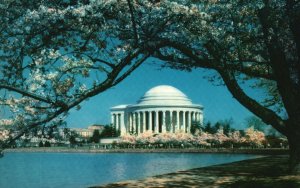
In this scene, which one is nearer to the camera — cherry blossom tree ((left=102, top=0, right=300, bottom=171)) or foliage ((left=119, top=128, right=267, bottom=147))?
cherry blossom tree ((left=102, top=0, right=300, bottom=171))

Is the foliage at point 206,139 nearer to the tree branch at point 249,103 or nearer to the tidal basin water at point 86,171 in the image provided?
the tidal basin water at point 86,171

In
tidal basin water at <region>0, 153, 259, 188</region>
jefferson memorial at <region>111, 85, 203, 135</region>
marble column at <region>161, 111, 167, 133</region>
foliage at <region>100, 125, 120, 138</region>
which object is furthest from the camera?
jefferson memorial at <region>111, 85, 203, 135</region>

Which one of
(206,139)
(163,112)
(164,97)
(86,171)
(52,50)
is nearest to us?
(52,50)

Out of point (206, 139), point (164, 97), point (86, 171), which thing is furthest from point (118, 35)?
point (164, 97)

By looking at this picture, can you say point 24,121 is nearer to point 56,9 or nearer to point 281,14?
point 56,9

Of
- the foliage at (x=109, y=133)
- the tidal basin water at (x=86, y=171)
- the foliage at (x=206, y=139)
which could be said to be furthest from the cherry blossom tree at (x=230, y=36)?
the foliage at (x=109, y=133)

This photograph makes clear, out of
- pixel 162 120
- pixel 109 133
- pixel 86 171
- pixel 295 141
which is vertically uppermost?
pixel 162 120

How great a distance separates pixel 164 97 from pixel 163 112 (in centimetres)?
502

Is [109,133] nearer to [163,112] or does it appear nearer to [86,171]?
[163,112]

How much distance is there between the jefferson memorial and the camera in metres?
164

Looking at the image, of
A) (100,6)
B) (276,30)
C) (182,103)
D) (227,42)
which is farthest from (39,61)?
(182,103)

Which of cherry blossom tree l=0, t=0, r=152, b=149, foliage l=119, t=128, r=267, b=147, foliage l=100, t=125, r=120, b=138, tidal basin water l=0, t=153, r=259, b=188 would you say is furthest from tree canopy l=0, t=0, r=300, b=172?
foliage l=100, t=125, r=120, b=138

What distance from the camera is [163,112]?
16450 centimetres

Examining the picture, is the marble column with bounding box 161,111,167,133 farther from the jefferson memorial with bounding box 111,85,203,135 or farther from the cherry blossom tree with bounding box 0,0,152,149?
the cherry blossom tree with bounding box 0,0,152,149
